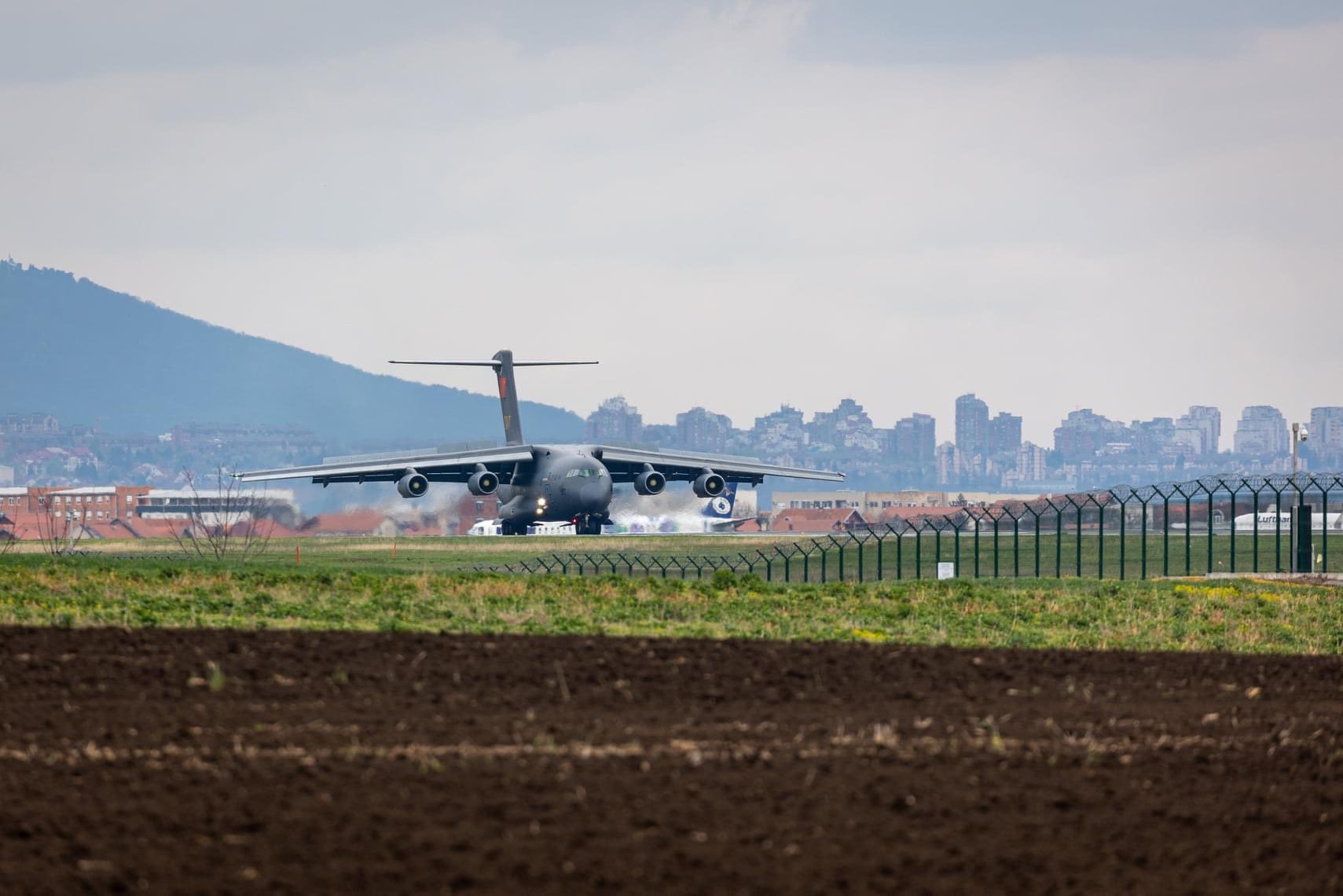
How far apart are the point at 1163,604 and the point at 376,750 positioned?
15902mm

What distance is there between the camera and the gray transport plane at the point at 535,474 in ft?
199

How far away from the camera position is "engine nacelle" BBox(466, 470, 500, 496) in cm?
6209

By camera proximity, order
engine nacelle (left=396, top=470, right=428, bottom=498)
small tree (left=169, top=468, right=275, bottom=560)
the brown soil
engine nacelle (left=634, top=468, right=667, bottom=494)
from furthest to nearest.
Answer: engine nacelle (left=634, top=468, right=667, bottom=494)
engine nacelle (left=396, top=470, right=428, bottom=498)
small tree (left=169, top=468, right=275, bottom=560)
the brown soil

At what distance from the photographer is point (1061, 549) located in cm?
4541

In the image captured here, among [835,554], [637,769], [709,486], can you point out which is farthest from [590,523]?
[637,769]

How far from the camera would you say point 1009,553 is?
46906 millimetres

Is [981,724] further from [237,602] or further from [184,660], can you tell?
[237,602]

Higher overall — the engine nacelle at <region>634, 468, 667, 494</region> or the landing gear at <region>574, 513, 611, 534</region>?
the engine nacelle at <region>634, 468, 667, 494</region>

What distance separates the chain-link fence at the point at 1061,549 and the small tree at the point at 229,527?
346 inches

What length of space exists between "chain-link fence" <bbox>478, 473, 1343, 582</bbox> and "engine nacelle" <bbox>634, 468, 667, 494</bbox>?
1014cm

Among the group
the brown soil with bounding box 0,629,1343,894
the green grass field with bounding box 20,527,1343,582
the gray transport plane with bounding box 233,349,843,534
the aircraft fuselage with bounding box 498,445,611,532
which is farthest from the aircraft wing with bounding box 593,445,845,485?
the brown soil with bounding box 0,629,1343,894

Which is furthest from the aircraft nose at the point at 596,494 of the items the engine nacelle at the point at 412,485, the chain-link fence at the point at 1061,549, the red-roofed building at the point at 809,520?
the red-roofed building at the point at 809,520

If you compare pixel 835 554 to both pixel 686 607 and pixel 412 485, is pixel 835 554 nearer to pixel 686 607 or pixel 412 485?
pixel 412 485

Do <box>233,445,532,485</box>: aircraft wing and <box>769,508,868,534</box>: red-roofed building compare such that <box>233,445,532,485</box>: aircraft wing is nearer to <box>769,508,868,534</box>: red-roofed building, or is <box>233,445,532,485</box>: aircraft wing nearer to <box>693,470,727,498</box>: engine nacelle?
<box>693,470,727,498</box>: engine nacelle
